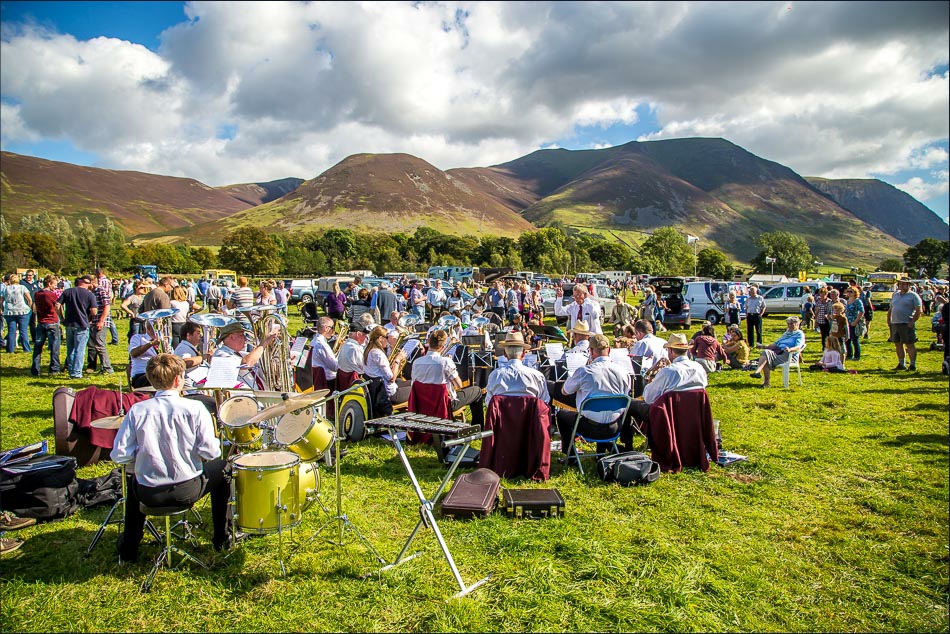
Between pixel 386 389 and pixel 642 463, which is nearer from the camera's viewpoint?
pixel 642 463

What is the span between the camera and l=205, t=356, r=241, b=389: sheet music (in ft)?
16.8

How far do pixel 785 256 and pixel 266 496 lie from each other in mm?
133551

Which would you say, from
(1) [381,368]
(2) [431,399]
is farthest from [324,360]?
(2) [431,399]

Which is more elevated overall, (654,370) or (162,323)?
(162,323)

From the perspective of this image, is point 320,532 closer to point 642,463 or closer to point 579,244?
point 642,463

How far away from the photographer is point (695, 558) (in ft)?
13.9

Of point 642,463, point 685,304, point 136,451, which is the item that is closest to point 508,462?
point 642,463

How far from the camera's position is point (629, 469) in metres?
5.78

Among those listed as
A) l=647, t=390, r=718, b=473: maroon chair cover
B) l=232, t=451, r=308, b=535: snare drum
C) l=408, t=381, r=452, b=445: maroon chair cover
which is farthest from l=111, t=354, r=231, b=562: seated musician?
l=647, t=390, r=718, b=473: maroon chair cover

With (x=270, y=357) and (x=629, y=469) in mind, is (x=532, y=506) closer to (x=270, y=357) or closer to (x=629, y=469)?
(x=629, y=469)

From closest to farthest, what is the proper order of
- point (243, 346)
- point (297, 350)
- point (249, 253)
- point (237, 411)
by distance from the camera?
point (237, 411) < point (243, 346) < point (297, 350) < point (249, 253)

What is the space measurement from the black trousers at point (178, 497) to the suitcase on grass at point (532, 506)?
8.32 ft

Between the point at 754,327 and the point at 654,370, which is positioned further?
the point at 754,327

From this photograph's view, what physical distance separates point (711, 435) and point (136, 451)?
5.84 m
